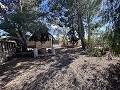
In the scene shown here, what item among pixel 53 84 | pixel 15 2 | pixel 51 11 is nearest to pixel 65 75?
pixel 53 84

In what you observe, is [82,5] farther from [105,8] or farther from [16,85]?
[16,85]

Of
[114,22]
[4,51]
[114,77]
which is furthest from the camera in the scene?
[4,51]

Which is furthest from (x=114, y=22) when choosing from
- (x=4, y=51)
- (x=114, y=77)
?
(x=4, y=51)

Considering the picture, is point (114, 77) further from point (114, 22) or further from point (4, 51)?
point (4, 51)

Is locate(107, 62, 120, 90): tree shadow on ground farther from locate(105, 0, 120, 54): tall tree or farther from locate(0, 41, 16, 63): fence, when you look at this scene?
locate(0, 41, 16, 63): fence

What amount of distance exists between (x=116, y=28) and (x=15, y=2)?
56.0 feet

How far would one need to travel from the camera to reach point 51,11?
2678cm

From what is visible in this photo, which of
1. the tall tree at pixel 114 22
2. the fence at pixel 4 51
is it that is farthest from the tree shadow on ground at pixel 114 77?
the fence at pixel 4 51

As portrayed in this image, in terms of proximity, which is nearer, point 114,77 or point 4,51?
point 114,77

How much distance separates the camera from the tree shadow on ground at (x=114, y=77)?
8.84 metres

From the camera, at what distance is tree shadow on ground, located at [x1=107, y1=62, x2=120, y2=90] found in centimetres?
884

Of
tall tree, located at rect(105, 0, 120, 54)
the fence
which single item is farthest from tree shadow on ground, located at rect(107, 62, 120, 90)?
the fence

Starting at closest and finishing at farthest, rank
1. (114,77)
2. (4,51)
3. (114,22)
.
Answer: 1. (114,22)
2. (114,77)
3. (4,51)

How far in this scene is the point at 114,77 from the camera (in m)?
10.3
